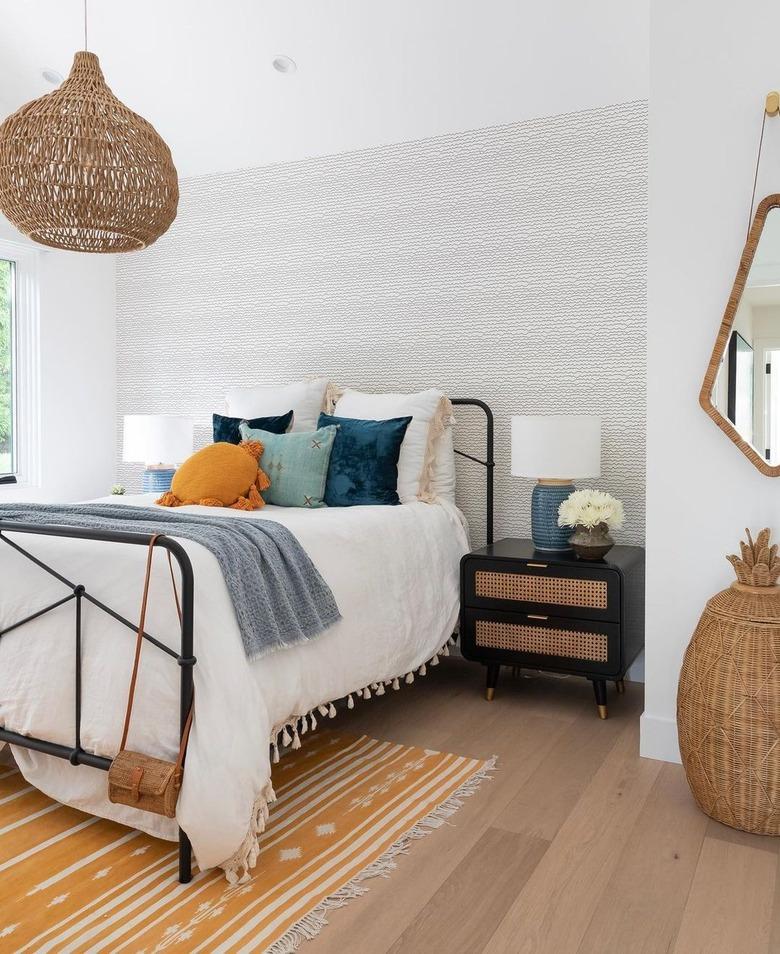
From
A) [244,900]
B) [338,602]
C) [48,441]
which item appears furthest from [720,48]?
[48,441]

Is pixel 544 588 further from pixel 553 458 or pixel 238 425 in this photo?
pixel 238 425

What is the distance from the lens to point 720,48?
7.94 ft

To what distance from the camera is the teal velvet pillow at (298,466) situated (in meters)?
3.34

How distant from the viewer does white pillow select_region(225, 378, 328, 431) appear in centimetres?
379

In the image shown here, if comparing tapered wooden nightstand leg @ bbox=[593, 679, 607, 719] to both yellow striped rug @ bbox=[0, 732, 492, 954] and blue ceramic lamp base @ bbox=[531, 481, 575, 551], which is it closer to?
blue ceramic lamp base @ bbox=[531, 481, 575, 551]

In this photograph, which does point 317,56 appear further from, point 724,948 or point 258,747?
point 724,948

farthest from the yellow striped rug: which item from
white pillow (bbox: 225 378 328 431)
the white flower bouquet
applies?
white pillow (bbox: 225 378 328 431)

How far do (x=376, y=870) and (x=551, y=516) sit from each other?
163 cm

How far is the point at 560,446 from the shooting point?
10.2 feet

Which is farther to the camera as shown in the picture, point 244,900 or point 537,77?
point 537,77

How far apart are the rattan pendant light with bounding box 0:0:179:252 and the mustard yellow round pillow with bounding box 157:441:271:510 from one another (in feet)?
3.26

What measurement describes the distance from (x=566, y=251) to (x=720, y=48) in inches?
47.4

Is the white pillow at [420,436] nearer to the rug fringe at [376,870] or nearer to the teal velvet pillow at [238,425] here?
the teal velvet pillow at [238,425]

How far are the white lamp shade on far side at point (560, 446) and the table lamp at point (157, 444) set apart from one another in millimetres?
1908
